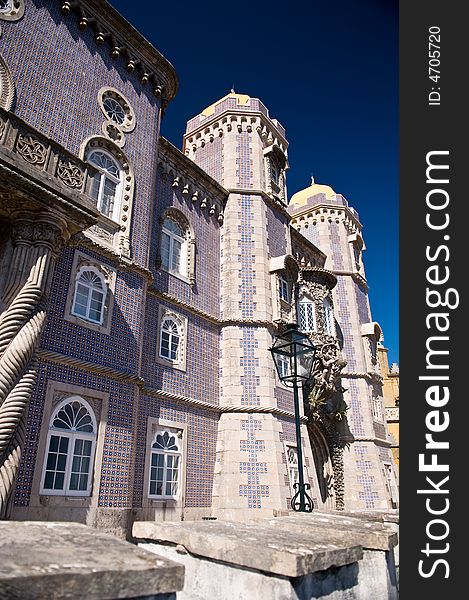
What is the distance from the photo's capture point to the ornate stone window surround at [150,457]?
10605mm

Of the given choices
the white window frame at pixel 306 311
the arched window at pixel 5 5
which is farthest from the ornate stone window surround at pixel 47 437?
the white window frame at pixel 306 311

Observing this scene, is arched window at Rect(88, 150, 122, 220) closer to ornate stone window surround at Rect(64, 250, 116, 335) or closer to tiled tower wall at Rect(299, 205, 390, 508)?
ornate stone window surround at Rect(64, 250, 116, 335)

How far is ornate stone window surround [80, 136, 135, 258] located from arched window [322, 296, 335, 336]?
11798 mm

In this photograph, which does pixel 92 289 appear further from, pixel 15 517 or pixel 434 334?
pixel 434 334

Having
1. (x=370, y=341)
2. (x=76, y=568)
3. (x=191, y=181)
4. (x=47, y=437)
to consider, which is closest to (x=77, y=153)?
(x=191, y=181)

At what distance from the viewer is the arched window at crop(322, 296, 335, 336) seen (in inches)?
792

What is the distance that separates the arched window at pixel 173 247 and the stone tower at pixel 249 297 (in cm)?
195

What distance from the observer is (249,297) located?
15180 millimetres

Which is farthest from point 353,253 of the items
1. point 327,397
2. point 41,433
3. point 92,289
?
point 41,433

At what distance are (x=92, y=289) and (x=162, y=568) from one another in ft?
27.9

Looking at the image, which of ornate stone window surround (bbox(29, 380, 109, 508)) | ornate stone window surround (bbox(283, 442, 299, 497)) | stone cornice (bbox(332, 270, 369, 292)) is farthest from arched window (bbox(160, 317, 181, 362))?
stone cornice (bbox(332, 270, 369, 292))

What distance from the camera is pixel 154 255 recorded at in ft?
42.3

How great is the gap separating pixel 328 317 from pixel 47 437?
14936 millimetres

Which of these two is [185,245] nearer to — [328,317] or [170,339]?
[170,339]
